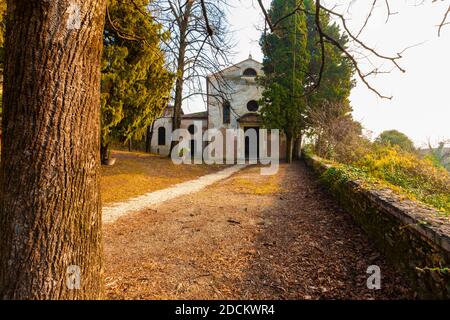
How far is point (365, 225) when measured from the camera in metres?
4.05

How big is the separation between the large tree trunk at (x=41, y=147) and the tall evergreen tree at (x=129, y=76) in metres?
7.48

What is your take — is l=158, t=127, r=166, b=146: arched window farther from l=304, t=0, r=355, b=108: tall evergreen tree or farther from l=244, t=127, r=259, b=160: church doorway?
l=304, t=0, r=355, b=108: tall evergreen tree

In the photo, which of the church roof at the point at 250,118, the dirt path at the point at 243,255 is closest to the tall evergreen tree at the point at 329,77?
the church roof at the point at 250,118

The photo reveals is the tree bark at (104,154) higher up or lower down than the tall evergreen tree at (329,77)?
lower down

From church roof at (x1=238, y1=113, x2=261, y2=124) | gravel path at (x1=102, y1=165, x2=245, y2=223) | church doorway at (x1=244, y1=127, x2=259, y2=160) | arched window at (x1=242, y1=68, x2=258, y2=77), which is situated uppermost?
arched window at (x1=242, y1=68, x2=258, y2=77)

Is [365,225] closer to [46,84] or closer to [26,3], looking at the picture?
[46,84]

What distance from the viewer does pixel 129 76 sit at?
9.76 m

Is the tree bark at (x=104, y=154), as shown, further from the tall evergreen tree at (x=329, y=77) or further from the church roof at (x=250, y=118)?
the church roof at (x=250, y=118)

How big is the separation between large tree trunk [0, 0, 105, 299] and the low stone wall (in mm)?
2693

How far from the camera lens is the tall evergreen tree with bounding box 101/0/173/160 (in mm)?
9242

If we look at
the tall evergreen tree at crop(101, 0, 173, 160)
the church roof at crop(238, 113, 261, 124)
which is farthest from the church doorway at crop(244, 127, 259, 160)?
the tall evergreen tree at crop(101, 0, 173, 160)

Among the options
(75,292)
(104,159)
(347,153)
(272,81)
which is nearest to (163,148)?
(272,81)

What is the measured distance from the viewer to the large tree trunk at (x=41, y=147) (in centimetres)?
169
